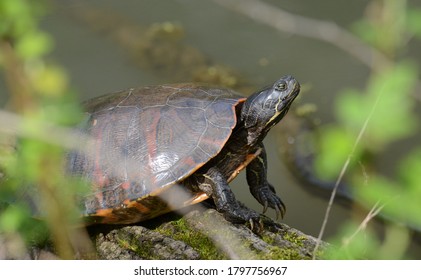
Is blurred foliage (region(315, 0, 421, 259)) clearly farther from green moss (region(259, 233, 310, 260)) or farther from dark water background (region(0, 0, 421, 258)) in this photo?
dark water background (region(0, 0, 421, 258))

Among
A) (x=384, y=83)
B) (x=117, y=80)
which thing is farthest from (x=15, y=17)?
(x=117, y=80)

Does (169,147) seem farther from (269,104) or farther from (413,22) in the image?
(413,22)

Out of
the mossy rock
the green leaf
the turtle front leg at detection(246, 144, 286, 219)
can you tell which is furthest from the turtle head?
the green leaf

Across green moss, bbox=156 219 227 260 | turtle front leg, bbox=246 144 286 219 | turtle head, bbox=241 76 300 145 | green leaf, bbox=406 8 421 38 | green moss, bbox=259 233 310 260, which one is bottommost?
green moss, bbox=156 219 227 260

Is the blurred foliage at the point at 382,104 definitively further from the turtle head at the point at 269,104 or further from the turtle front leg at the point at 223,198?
the turtle head at the point at 269,104

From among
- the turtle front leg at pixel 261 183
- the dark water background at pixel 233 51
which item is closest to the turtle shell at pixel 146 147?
the turtle front leg at pixel 261 183

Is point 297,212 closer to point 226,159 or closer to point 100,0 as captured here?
point 226,159

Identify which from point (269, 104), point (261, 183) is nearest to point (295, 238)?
point (261, 183)

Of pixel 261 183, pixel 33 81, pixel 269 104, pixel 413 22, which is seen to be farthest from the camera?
pixel 261 183
